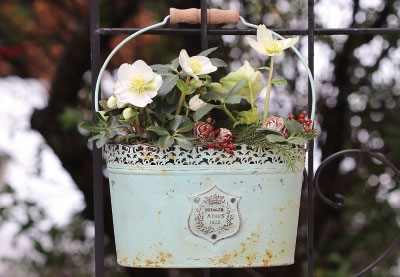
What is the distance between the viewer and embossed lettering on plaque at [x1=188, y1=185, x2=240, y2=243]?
3.91ft

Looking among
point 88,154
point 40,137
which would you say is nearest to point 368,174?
point 88,154

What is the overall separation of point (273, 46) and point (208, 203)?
0.88ft

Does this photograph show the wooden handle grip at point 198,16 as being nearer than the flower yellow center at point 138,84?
No

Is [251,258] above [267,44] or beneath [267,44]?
beneath

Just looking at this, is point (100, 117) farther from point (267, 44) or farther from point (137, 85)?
point (267, 44)

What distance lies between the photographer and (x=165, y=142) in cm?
116

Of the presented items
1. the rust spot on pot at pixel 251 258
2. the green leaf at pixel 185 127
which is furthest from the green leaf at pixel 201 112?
the rust spot on pot at pixel 251 258

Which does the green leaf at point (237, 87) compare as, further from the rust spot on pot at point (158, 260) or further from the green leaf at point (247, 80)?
the rust spot on pot at point (158, 260)

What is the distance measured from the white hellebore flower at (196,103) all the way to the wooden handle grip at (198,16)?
0.16 meters

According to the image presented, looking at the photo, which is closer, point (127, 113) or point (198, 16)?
point (127, 113)

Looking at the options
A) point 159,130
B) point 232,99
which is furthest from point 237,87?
point 159,130

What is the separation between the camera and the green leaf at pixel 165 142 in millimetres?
1158

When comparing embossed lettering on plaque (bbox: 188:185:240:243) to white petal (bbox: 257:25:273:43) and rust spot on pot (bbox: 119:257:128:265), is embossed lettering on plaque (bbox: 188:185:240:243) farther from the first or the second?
white petal (bbox: 257:25:273:43)

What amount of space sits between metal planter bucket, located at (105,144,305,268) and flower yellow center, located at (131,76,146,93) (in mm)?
91
